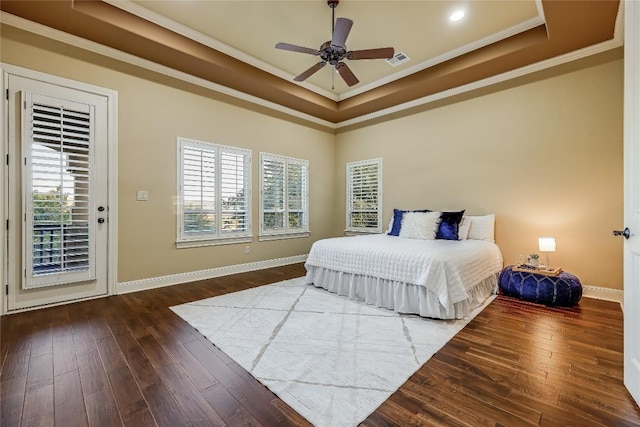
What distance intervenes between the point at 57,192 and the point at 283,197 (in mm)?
3219

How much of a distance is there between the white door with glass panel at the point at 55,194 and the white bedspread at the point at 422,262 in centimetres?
270

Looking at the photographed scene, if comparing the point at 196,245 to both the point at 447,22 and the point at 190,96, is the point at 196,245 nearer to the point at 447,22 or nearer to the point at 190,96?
the point at 190,96

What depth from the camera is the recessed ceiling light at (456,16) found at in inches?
130

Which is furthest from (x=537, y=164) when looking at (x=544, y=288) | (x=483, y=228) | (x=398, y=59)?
(x=398, y=59)

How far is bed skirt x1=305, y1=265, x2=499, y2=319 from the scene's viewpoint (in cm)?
286

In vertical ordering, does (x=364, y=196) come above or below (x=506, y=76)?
below

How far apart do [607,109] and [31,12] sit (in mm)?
6354

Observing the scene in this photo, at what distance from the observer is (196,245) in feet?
14.4

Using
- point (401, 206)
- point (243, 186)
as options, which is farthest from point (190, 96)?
point (401, 206)

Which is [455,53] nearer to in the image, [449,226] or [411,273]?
[449,226]

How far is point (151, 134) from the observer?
3965 mm

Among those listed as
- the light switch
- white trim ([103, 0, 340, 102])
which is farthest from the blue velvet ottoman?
the light switch

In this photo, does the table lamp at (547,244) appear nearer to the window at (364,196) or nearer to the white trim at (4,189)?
the window at (364,196)

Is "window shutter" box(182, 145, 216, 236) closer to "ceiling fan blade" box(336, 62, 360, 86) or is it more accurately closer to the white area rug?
the white area rug
